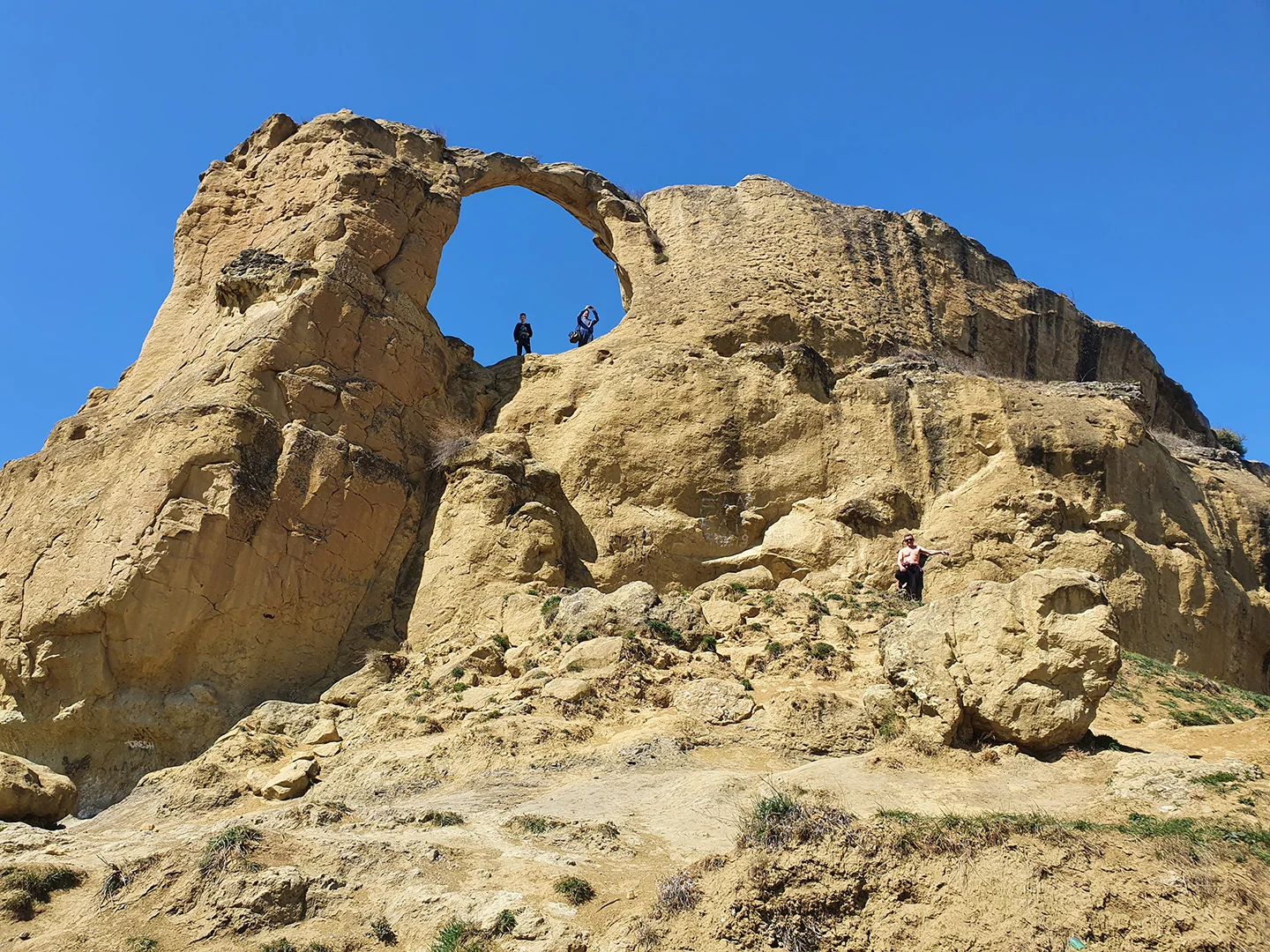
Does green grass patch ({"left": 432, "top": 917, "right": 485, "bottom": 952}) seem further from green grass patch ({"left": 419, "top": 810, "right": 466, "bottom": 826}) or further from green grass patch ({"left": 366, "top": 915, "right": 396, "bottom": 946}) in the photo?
green grass patch ({"left": 419, "top": 810, "right": 466, "bottom": 826})

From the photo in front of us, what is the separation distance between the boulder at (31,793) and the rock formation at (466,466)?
199 cm

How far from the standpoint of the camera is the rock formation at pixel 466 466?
14172 millimetres

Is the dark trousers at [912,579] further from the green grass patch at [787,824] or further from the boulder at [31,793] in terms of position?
the boulder at [31,793]

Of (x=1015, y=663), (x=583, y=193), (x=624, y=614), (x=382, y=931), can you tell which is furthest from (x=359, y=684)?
(x=583, y=193)

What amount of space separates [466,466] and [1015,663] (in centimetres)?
943

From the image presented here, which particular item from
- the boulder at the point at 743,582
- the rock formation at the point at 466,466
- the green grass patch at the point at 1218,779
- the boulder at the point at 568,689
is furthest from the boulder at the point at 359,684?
the green grass patch at the point at 1218,779

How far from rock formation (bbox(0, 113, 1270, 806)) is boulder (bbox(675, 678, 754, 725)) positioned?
3.24 meters

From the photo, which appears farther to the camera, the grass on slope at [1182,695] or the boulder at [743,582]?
the boulder at [743,582]

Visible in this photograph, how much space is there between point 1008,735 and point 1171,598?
25.4 feet

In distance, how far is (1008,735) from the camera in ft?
33.2

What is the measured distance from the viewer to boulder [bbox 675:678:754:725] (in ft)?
38.1

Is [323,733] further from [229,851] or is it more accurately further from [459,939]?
[459,939]

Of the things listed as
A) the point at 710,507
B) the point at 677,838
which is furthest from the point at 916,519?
the point at 677,838

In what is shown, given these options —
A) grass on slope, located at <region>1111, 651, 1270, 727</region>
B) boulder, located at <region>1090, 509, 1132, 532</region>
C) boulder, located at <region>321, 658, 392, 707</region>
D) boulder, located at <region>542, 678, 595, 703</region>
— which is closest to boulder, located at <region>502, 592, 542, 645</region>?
boulder, located at <region>542, 678, 595, 703</region>
